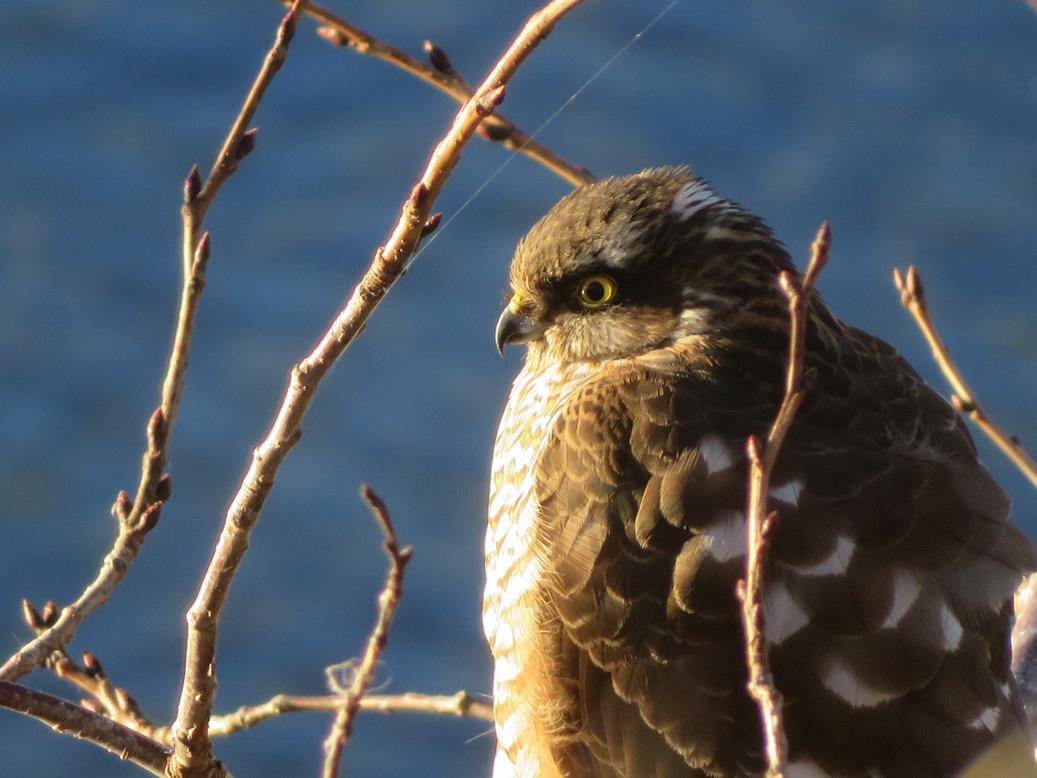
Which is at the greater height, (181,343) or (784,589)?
(181,343)

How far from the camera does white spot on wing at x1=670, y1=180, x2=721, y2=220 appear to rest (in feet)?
12.4

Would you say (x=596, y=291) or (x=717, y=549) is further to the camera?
(x=596, y=291)

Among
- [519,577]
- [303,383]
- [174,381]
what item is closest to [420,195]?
[303,383]

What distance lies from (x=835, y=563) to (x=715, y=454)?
304mm

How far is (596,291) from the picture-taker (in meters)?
3.79

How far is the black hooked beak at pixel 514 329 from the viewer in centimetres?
392

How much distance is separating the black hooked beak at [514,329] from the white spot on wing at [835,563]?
3.25ft

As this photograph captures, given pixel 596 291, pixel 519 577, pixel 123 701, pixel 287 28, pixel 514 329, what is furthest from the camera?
pixel 514 329

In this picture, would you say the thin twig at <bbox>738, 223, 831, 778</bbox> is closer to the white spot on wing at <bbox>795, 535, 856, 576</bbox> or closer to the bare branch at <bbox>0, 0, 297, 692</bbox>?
the white spot on wing at <bbox>795, 535, 856, 576</bbox>

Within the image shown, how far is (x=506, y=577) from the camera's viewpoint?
3592 millimetres

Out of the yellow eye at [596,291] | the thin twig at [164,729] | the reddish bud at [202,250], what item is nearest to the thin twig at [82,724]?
the thin twig at [164,729]

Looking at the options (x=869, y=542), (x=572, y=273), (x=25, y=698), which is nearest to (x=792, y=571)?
(x=869, y=542)

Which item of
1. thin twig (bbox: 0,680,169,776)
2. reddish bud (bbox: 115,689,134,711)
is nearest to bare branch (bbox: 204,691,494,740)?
reddish bud (bbox: 115,689,134,711)

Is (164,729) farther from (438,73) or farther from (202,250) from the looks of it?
(438,73)
